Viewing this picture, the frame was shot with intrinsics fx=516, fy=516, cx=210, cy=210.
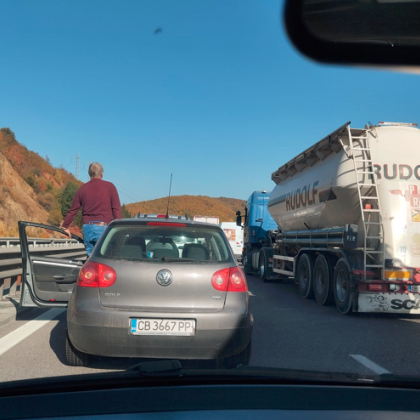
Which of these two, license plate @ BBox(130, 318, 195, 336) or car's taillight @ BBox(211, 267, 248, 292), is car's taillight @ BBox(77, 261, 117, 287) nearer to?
license plate @ BBox(130, 318, 195, 336)

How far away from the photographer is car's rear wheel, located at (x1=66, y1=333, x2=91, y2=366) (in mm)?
5051

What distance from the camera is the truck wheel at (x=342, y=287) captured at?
9.21m

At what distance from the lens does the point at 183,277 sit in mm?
4840

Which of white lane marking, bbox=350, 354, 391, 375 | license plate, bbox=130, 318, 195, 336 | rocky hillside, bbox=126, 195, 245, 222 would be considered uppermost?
rocky hillside, bbox=126, 195, 245, 222

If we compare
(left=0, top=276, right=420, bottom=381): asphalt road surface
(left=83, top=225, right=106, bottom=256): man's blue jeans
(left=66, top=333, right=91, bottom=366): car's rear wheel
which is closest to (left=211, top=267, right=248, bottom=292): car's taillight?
(left=0, top=276, right=420, bottom=381): asphalt road surface

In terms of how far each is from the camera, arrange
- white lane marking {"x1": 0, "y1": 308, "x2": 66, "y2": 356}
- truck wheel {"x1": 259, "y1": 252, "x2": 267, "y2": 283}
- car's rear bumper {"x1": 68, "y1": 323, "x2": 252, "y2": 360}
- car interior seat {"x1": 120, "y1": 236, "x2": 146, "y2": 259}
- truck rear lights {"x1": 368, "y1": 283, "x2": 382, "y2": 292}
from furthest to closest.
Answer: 1. truck wheel {"x1": 259, "y1": 252, "x2": 267, "y2": 283}
2. truck rear lights {"x1": 368, "y1": 283, "x2": 382, "y2": 292}
3. white lane marking {"x1": 0, "y1": 308, "x2": 66, "y2": 356}
4. car interior seat {"x1": 120, "y1": 236, "x2": 146, "y2": 259}
5. car's rear bumper {"x1": 68, "y1": 323, "x2": 252, "y2": 360}

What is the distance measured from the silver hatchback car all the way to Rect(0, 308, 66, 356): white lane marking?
54.3 inches

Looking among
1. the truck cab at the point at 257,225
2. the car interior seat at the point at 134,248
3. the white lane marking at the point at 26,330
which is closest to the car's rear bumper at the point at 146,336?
the car interior seat at the point at 134,248

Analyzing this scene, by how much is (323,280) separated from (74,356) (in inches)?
270

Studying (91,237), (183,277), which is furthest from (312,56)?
(91,237)

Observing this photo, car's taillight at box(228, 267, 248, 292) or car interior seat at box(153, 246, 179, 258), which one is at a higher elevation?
car interior seat at box(153, 246, 179, 258)

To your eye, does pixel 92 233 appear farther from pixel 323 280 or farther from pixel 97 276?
pixel 323 280

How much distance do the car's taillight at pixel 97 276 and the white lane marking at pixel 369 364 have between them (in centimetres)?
289

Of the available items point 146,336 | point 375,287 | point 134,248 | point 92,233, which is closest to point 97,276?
point 134,248
